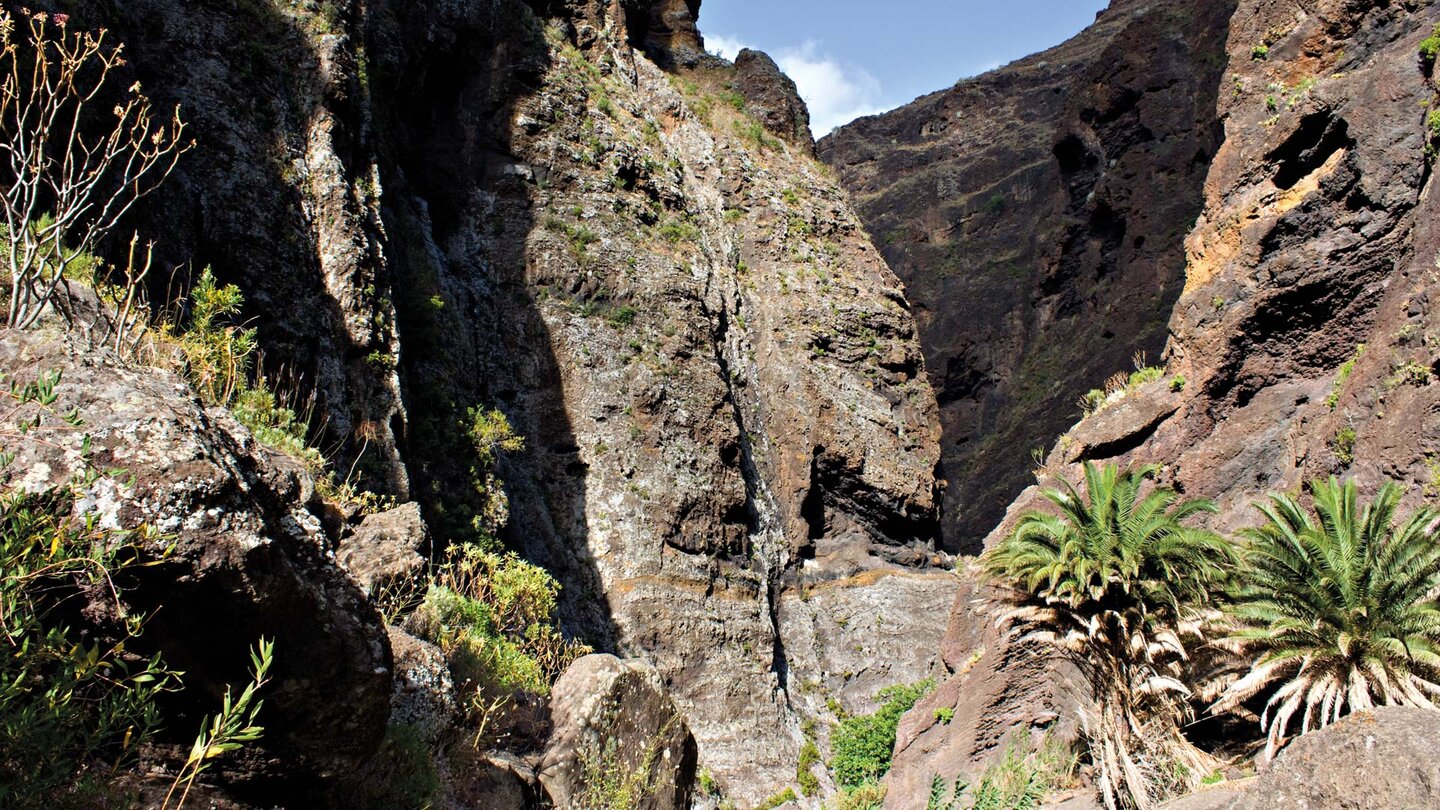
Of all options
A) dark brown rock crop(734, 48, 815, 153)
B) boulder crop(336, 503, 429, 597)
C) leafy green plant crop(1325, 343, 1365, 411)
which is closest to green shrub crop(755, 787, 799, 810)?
leafy green plant crop(1325, 343, 1365, 411)

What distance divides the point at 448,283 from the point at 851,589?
13.7 metres

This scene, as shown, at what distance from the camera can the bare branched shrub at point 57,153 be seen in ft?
18.5

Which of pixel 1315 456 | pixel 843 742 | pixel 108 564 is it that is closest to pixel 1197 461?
pixel 1315 456

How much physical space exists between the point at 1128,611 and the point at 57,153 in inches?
545

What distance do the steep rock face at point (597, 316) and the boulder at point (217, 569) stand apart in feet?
28.4

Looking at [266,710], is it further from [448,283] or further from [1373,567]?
[448,283]

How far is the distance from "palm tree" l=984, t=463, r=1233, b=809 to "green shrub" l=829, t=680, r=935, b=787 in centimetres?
975

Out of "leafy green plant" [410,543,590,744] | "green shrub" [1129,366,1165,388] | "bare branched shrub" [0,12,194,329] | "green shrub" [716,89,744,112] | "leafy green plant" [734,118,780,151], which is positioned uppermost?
"green shrub" [716,89,744,112]

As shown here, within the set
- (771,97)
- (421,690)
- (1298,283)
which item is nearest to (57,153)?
(421,690)

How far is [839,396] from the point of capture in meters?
30.4

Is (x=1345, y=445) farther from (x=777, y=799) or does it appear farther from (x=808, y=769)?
(x=808, y=769)

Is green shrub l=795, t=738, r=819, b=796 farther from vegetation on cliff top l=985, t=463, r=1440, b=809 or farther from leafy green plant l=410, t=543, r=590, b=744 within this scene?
leafy green plant l=410, t=543, r=590, b=744

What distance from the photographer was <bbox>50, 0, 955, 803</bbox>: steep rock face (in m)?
15.4

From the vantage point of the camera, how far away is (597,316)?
26391mm
